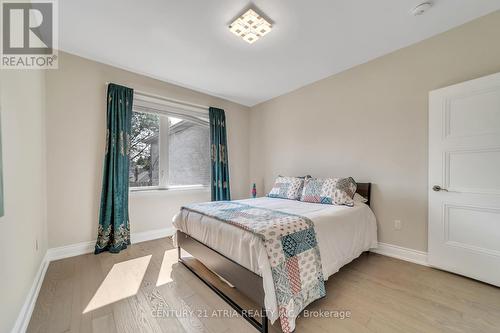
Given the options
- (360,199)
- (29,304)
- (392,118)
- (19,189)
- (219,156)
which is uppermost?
(392,118)

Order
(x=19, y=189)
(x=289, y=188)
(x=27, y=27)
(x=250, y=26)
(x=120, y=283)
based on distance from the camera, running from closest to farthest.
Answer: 1. (x=19, y=189)
2. (x=27, y=27)
3. (x=120, y=283)
4. (x=250, y=26)
5. (x=289, y=188)

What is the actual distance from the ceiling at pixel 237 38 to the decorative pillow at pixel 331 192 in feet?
5.51

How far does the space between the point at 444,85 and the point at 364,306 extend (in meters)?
2.42

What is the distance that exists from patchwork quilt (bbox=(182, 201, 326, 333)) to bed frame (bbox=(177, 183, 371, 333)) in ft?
0.46

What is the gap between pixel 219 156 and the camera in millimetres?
3992

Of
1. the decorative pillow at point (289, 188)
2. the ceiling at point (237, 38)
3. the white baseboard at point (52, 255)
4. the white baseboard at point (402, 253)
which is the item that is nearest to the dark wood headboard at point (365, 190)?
the white baseboard at point (402, 253)

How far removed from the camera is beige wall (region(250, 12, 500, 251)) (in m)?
2.10

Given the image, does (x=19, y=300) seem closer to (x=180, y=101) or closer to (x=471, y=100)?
(x=180, y=101)

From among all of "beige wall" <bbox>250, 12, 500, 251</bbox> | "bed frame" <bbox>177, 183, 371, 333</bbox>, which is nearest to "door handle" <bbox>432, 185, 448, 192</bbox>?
"beige wall" <bbox>250, 12, 500, 251</bbox>

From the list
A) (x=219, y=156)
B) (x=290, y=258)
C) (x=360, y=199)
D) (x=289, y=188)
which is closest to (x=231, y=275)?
(x=290, y=258)

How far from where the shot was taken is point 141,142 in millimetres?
3234

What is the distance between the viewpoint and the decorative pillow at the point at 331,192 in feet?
8.28

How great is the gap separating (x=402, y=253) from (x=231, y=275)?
219 centimetres

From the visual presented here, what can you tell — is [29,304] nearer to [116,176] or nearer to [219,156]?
[116,176]
